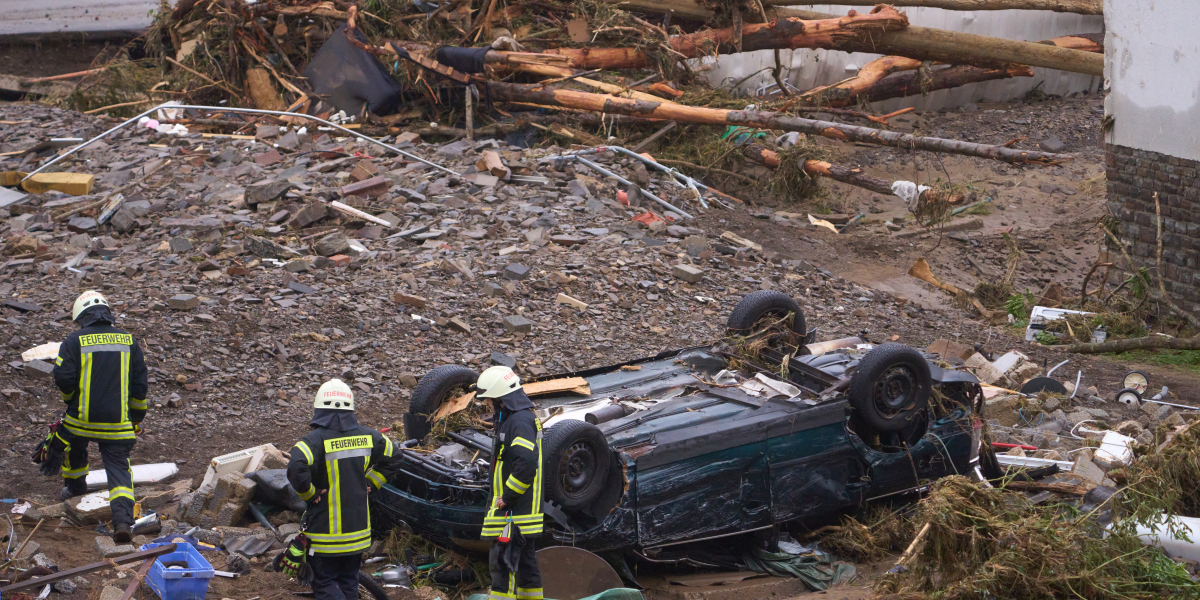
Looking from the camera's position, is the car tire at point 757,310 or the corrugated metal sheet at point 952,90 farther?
the corrugated metal sheet at point 952,90

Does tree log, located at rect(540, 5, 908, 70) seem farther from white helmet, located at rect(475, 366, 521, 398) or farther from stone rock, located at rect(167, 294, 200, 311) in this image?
white helmet, located at rect(475, 366, 521, 398)

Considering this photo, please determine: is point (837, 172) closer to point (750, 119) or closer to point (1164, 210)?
point (750, 119)

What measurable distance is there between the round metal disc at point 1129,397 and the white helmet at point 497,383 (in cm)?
591

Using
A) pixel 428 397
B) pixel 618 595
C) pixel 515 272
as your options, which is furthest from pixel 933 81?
pixel 618 595

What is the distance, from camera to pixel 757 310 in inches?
253

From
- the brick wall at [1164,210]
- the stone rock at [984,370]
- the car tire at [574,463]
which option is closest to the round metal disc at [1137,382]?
the stone rock at [984,370]

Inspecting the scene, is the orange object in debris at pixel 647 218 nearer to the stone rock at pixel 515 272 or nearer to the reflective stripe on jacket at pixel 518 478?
the stone rock at pixel 515 272

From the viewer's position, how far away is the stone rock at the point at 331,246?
32.8 feet

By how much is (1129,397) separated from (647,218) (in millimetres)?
5387

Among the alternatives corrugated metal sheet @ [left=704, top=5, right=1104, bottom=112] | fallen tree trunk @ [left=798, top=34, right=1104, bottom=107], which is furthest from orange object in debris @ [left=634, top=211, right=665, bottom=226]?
corrugated metal sheet @ [left=704, top=5, right=1104, bottom=112]

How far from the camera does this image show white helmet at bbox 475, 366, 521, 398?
478 centimetres

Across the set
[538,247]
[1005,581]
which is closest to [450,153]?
[538,247]

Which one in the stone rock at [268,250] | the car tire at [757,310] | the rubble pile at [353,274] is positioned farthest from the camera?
the stone rock at [268,250]

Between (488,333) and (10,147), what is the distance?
8639 mm
